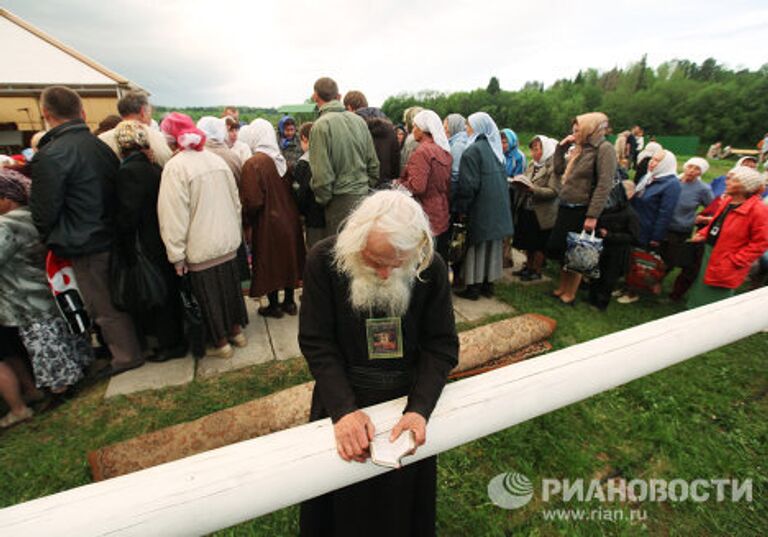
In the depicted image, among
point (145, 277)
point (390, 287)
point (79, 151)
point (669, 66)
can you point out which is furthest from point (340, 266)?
point (669, 66)

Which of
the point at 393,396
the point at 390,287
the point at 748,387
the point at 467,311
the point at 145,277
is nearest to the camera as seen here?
the point at 390,287

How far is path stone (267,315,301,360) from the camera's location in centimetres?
356

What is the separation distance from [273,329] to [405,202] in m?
3.09

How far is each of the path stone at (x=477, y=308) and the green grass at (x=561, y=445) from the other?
4.96 ft

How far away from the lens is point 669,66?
227ft

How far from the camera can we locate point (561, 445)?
2.54m

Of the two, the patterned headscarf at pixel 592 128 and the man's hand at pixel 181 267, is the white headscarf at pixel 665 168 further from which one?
the man's hand at pixel 181 267

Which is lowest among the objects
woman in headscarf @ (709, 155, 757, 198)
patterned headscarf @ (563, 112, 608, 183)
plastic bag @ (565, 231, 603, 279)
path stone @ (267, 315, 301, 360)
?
path stone @ (267, 315, 301, 360)

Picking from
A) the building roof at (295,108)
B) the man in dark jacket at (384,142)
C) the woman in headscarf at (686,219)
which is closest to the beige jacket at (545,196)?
the woman in headscarf at (686,219)

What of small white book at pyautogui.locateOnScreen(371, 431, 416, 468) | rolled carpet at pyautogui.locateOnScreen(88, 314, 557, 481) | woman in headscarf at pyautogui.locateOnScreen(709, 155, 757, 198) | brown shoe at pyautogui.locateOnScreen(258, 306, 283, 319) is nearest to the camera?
small white book at pyautogui.locateOnScreen(371, 431, 416, 468)

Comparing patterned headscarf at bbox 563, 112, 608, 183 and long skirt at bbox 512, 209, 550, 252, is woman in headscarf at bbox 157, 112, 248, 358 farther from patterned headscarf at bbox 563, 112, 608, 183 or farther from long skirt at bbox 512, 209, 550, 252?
long skirt at bbox 512, 209, 550, 252

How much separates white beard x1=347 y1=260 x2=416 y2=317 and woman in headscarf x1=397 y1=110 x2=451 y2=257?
8.82 ft

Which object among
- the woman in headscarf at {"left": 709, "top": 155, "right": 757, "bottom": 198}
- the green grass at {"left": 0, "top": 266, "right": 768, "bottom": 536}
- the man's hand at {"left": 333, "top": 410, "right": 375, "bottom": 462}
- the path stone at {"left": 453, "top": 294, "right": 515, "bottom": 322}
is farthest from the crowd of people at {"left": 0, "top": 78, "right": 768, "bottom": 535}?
the woman in headscarf at {"left": 709, "top": 155, "right": 757, "bottom": 198}

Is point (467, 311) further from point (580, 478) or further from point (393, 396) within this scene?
point (393, 396)
